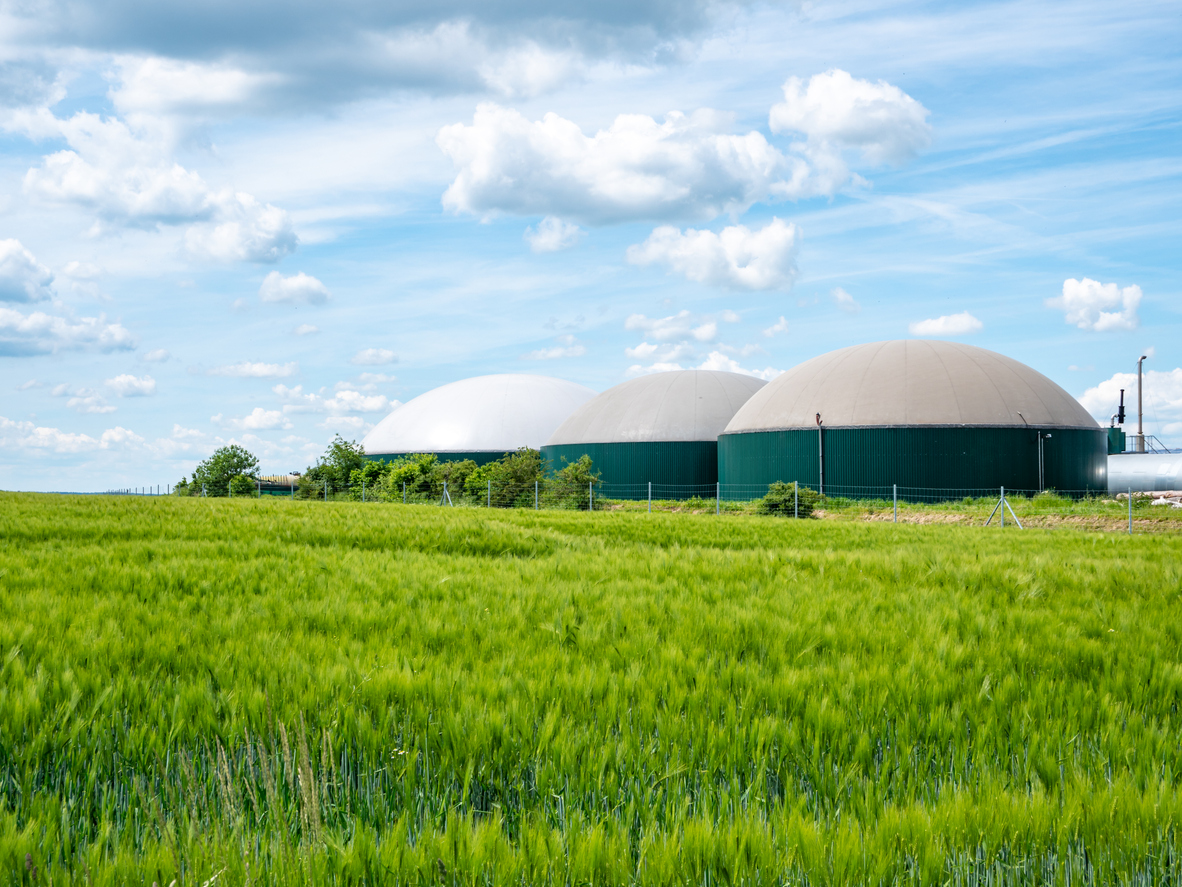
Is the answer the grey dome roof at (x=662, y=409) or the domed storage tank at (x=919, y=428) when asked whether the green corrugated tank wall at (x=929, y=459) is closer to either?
the domed storage tank at (x=919, y=428)

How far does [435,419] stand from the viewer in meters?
63.3

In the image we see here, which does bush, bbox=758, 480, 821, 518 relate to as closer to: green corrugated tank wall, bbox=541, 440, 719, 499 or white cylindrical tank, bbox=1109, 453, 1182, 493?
green corrugated tank wall, bbox=541, 440, 719, 499

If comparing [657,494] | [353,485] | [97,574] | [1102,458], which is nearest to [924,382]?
[1102,458]

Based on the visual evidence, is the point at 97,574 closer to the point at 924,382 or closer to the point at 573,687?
the point at 573,687

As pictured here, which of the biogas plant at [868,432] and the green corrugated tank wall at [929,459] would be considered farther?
the biogas plant at [868,432]

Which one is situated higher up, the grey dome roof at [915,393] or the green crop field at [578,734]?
the grey dome roof at [915,393]

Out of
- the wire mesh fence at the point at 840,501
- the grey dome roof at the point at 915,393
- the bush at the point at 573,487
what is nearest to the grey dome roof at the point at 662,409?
the wire mesh fence at the point at 840,501

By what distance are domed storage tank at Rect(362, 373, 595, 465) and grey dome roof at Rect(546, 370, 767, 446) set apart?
34.9ft

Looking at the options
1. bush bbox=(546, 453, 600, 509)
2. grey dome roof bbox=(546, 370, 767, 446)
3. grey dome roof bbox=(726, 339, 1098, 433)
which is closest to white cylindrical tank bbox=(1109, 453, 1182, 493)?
grey dome roof bbox=(726, 339, 1098, 433)

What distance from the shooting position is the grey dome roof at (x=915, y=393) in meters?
35.5

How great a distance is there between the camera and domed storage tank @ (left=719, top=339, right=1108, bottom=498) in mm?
34875

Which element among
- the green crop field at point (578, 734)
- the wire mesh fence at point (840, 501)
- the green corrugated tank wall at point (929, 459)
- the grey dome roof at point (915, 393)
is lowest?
the wire mesh fence at point (840, 501)

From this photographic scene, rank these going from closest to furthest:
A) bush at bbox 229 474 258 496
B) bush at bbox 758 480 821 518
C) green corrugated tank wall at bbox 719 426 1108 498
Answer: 1. bush at bbox 758 480 821 518
2. green corrugated tank wall at bbox 719 426 1108 498
3. bush at bbox 229 474 258 496

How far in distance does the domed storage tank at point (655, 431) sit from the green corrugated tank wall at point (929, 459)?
8307mm
